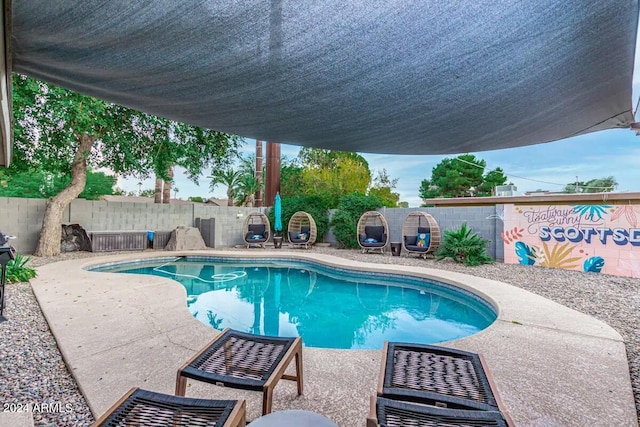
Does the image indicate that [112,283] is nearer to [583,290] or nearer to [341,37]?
[341,37]

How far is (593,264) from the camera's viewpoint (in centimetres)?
656

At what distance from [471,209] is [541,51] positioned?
8144 millimetres

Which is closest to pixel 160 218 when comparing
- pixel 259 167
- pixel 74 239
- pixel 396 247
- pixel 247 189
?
pixel 74 239

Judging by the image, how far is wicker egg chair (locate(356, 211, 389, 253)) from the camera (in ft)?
32.5

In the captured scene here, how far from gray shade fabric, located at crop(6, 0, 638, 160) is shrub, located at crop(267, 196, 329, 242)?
394 inches

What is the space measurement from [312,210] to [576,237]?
7847 mm

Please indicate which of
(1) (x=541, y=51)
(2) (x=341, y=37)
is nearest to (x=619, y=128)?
(1) (x=541, y=51)

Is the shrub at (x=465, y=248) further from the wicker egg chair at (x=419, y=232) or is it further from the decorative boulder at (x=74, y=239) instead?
the decorative boulder at (x=74, y=239)

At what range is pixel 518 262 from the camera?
300 inches

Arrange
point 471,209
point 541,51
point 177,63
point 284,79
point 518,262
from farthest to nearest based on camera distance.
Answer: point 471,209
point 518,262
point 284,79
point 177,63
point 541,51

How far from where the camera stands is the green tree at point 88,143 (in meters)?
6.83

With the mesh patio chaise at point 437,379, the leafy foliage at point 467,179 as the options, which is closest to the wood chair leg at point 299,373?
the mesh patio chaise at point 437,379

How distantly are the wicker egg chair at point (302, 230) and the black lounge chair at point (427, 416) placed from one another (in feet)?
32.0

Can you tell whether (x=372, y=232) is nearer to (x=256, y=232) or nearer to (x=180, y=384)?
(x=256, y=232)
